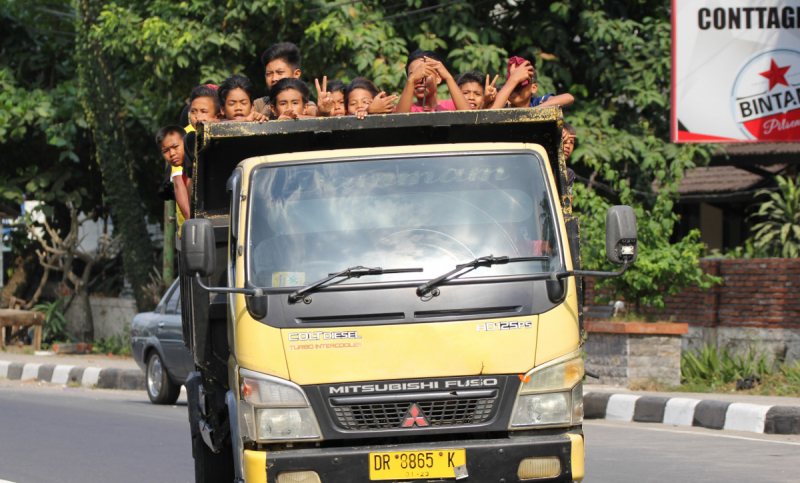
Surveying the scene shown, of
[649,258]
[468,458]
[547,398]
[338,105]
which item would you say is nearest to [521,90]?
[338,105]

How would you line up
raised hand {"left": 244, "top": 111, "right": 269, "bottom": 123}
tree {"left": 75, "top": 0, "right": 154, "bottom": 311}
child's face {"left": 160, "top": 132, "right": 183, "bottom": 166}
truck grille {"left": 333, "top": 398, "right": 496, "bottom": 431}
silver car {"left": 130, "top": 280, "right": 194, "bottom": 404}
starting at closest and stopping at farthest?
truck grille {"left": 333, "top": 398, "right": 496, "bottom": 431}
raised hand {"left": 244, "top": 111, "right": 269, "bottom": 123}
child's face {"left": 160, "top": 132, "right": 183, "bottom": 166}
silver car {"left": 130, "top": 280, "right": 194, "bottom": 404}
tree {"left": 75, "top": 0, "right": 154, "bottom": 311}

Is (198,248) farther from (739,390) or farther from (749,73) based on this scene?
(749,73)

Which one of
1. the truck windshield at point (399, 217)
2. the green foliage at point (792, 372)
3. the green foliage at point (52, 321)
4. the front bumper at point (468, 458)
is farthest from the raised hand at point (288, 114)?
the green foliage at point (52, 321)

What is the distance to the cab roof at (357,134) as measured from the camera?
16.4 ft

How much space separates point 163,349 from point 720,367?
20.5 feet

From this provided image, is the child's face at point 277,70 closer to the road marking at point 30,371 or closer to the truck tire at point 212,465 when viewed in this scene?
the truck tire at point 212,465

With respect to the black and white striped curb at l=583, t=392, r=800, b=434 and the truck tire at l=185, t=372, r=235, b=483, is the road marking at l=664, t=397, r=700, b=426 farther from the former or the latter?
the truck tire at l=185, t=372, r=235, b=483

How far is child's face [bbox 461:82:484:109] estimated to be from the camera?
6309 mm

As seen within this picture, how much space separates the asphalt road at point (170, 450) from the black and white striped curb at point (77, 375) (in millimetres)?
3277

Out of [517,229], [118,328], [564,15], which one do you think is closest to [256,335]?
[517,229]

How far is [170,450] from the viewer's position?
7.86m

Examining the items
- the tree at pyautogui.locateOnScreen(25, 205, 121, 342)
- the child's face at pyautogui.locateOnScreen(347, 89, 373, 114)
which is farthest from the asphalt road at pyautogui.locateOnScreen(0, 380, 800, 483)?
the tree at pyautogui.locateOnScreen(25, 205, 121, 342)

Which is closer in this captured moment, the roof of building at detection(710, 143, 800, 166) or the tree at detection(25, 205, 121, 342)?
the roof of building at detection(710, 143, 800, 166)

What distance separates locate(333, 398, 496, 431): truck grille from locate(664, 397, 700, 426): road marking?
18.0 ft
